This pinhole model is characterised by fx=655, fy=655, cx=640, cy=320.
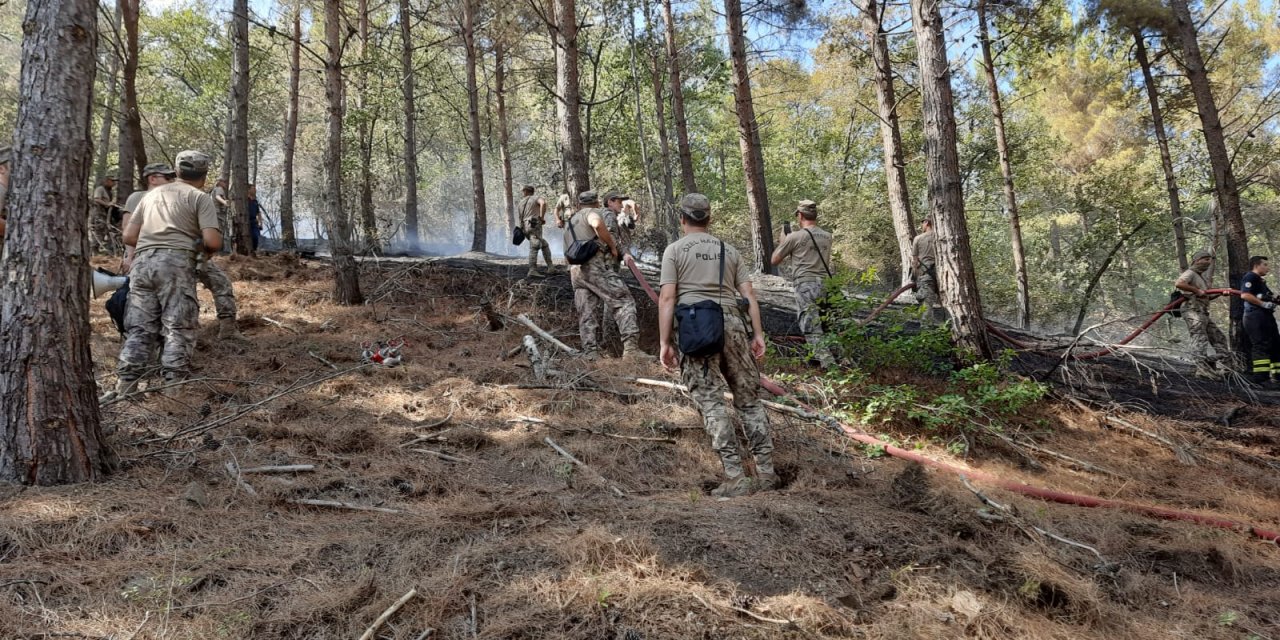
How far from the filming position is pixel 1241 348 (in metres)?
9.98

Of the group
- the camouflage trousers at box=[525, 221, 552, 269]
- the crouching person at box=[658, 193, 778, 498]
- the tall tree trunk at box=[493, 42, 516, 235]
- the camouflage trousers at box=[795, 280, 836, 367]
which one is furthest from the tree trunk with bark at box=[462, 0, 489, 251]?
the crouching person at box=[658, 193, 778, 498]

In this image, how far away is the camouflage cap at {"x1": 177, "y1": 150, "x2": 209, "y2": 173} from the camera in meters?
5.27

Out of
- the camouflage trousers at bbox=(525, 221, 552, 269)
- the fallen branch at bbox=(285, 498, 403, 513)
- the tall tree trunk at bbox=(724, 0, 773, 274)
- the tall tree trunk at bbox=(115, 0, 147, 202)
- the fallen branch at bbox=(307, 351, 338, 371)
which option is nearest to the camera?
the fallen branch at bbox=(285, 498, 403, 513)

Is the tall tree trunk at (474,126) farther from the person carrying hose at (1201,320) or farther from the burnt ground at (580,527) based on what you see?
the person carrying hose at (1201,320)

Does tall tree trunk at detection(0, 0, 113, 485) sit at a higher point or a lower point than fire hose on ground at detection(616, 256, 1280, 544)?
higher

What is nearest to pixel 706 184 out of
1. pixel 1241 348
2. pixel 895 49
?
pixel 895 49

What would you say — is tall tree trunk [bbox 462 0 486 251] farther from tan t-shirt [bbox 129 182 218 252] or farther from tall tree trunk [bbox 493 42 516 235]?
tan t-shirt [bbox 129 182 218 252]

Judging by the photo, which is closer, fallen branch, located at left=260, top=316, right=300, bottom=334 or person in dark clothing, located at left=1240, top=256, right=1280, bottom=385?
fallen branch, located at left=260, top=316, right=300, bottom=334

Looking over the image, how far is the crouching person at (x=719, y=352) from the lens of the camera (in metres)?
4.25

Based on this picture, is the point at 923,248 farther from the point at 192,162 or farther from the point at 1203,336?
the point at 192,162

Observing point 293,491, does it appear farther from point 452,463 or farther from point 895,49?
point 895,49

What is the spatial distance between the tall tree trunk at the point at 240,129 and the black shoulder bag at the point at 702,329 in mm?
10057

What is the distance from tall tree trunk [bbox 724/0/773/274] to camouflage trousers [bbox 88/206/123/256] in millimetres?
11129

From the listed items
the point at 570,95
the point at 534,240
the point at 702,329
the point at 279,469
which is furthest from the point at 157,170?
the point at 534,240
